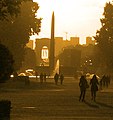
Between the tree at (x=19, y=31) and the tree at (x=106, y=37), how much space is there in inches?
535

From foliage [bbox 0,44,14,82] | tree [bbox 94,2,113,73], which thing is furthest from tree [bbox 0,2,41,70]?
foliage [bbox 0,44,14,82]

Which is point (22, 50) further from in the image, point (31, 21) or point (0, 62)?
point (0, 62)

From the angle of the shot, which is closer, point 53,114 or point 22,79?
point 53,114

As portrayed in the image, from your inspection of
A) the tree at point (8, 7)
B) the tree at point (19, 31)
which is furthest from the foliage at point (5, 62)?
the tree at point (19, 31)

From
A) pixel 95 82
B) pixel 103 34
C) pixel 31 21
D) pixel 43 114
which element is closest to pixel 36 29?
pixel 31 21

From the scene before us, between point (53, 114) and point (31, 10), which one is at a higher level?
point (31, 10)

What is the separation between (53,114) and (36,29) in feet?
199

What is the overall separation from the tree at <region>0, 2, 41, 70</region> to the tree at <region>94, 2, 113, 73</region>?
13.6m

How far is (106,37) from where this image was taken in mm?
96562

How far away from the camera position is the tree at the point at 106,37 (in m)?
93.3

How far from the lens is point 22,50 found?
268ft

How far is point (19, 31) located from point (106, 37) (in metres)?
22.1

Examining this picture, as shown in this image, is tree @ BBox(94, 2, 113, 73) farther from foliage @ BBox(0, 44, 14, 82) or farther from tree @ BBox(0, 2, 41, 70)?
foliage @ BBox(0, 44, 14, 82)

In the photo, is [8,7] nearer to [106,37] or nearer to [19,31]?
[19,31]
